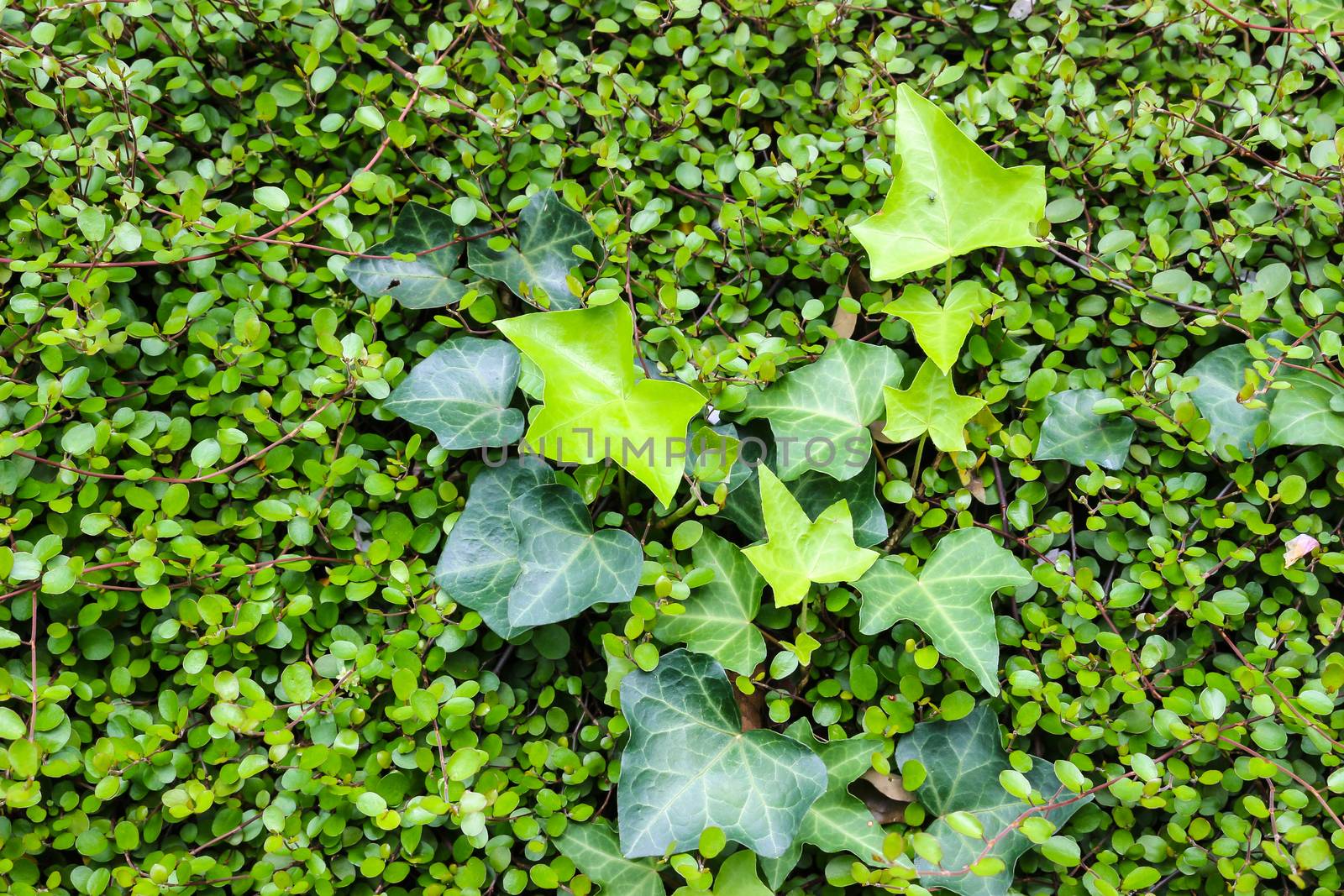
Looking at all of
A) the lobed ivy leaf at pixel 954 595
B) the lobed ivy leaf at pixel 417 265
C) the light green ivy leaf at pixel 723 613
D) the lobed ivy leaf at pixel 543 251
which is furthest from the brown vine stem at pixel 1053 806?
the lobed ivy leaf at pixel 417 265

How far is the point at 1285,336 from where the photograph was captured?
1389 mm

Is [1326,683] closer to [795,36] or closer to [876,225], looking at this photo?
[876,225]

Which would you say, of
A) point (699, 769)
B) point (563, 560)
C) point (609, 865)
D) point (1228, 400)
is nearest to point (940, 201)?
A: point (1228, 400)

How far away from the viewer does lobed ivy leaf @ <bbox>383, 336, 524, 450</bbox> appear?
1.33 metres

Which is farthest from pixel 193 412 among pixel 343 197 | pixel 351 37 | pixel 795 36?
pixel 795 36

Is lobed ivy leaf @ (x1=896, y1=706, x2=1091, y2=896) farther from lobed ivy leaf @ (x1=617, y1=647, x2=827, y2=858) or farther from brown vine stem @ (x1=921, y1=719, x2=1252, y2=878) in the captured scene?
lobed ivy leaf @ (x1=617, y1=647, x2=827, y2=858)

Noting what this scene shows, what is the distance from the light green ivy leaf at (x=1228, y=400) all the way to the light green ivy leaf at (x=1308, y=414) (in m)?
0.02

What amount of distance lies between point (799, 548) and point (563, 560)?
345 millimetres

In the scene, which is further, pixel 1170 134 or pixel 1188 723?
pixel 1170 134

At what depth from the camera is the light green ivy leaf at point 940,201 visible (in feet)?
4.28

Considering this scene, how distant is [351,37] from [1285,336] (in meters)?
1.61

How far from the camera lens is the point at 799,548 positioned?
1.24 meters

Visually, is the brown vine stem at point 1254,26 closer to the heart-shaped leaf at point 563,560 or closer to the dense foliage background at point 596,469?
the dense foliage background at point 596,469

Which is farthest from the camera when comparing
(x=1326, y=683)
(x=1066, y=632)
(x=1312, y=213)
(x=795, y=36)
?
(x=795, y=36)
